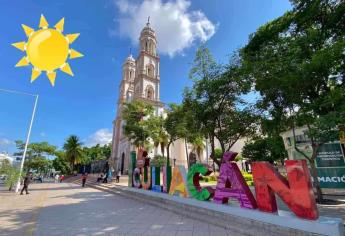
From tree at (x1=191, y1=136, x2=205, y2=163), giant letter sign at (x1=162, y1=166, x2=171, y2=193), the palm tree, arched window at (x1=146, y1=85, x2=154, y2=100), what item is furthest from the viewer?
the palm tree

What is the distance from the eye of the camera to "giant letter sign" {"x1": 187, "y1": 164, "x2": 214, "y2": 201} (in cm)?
865

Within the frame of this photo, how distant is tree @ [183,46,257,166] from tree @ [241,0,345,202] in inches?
45.3

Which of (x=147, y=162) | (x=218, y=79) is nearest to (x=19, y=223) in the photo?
(x=147, y=162)

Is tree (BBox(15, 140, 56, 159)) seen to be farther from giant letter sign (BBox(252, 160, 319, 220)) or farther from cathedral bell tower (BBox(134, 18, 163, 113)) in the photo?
giant letter sign (BBox(252, 160, 319, 220))

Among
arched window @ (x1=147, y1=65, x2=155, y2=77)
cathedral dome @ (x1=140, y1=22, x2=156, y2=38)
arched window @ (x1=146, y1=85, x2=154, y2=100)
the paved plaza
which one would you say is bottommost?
the paved plaza

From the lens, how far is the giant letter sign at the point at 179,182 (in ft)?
32.9

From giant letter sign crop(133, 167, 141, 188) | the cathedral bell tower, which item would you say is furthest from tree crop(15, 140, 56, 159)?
giant letter sign crop(133, 167, 141, 188)

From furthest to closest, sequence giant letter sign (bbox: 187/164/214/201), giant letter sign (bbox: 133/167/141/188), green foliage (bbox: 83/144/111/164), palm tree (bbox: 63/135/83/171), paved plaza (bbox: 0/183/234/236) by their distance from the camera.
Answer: green foliage (bbox: 83/144/111/164)
palm tree (bbox: 63/135/83/171)
giant letter sign (bbox: 133/167/141/188)
giant letter sign (bbox: 187/164/214/201)
paved plaza (bbox: 0/183/234/236)

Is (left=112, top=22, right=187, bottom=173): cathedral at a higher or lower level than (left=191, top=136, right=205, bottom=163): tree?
higher

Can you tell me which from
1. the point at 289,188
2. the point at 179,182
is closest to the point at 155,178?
the point at 179,182

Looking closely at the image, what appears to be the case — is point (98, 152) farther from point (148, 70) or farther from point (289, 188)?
point (289, 188)

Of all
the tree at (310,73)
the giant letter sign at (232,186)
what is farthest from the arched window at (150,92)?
the giant letter sign at (232,186)

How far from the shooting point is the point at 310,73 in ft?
31.0

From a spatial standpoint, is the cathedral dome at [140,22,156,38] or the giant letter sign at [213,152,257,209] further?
the cathedral dome at [140,22,156,38]
